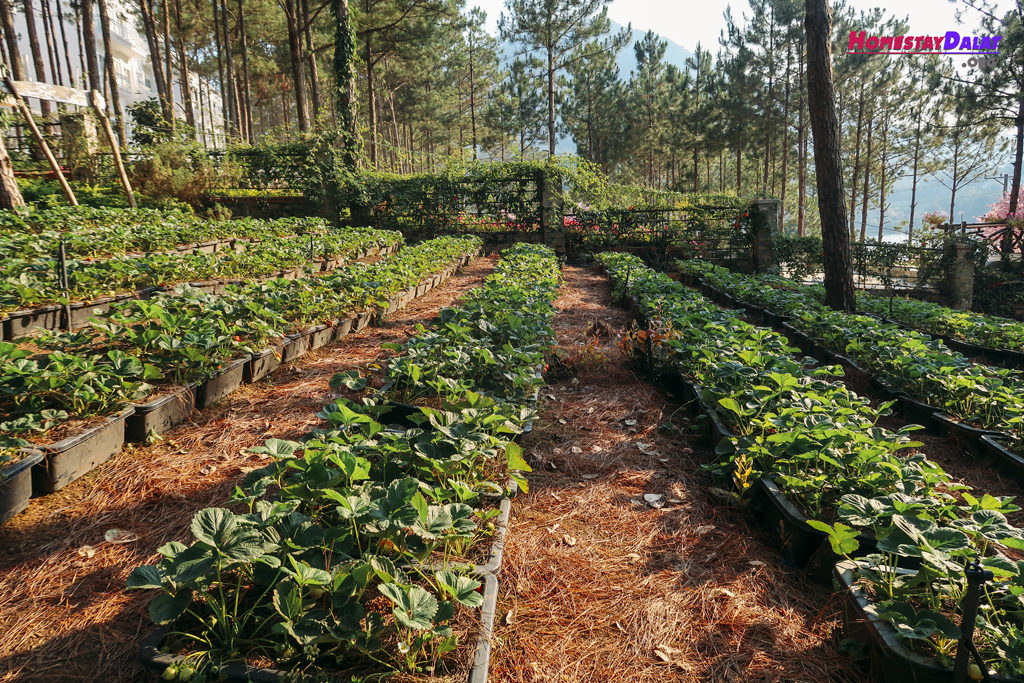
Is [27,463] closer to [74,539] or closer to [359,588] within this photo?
[74,539]

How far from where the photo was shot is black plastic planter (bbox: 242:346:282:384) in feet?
12.8

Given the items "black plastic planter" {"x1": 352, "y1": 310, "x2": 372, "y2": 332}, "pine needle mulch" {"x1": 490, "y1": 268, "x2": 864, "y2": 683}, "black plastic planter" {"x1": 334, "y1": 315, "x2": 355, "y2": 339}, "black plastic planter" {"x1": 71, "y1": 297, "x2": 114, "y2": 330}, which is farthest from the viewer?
"black plastic planter" {"x1": 352, "y1": 310, "x2": 372, "y2": 332}

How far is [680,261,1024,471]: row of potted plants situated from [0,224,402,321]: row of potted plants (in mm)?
6325

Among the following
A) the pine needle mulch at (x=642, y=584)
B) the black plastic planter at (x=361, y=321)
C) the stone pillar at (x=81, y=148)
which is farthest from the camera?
the stone pillar at (x=81, y=148)

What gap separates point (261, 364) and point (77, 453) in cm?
156

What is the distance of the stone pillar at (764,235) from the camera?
1356cm

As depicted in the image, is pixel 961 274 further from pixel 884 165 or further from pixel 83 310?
pixel 884 165

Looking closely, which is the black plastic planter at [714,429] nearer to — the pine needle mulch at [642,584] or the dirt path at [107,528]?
the pine needle mulch at [642,584]

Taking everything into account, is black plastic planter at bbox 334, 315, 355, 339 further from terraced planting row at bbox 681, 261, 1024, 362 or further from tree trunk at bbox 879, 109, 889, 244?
tree trunk at bbox 879, 109, 889, 244

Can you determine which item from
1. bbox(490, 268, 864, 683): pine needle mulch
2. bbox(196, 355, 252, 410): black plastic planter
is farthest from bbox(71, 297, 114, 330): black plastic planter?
bbox(490, 268, 864, 683): pine needle mulch

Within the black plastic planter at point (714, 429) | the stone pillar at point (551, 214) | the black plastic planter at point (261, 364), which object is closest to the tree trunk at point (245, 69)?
the stone pillar at point (551, 214)

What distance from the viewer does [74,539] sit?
2203 millimetres

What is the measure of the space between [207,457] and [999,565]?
3353mm

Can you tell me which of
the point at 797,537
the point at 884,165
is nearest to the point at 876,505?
the point at 797,537
